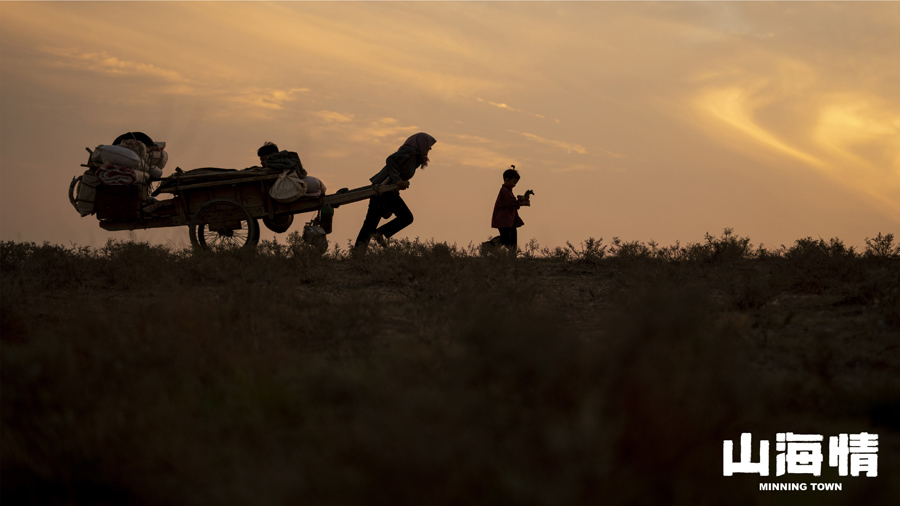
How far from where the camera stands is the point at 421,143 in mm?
11203

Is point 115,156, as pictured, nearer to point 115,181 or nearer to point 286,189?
point 115,181

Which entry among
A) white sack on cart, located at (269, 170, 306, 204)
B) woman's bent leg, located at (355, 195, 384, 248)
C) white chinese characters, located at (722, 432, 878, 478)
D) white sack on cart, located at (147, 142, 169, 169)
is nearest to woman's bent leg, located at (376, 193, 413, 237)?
woman's bent leg, located at (355, 195, 384, 248)

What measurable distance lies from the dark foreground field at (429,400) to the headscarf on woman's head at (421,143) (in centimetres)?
557

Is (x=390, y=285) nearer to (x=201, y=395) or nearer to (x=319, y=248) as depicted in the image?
(x=319, y=248)

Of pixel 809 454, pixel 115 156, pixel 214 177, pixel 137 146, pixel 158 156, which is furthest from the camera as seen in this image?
pixel 158 156

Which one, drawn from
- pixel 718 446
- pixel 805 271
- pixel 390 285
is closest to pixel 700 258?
pixel 805 271

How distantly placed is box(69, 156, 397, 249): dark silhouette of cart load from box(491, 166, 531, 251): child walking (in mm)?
1839

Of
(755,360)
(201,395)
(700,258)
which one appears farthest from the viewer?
(700,258)

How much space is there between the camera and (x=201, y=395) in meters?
3.56

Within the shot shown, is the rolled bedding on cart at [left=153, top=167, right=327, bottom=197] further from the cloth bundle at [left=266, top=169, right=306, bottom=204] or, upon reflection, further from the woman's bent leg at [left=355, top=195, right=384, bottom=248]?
the woman's bent leg at [left=355, top=195, right=384, bottom=248]

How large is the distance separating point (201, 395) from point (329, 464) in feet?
4.52

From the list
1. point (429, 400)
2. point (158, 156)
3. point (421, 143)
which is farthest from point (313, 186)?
point (429, 400)

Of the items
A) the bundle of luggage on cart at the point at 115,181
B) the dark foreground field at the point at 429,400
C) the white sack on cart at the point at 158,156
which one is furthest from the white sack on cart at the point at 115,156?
the dark foreground field at the point at 429,400

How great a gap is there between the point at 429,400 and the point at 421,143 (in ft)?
29.8
